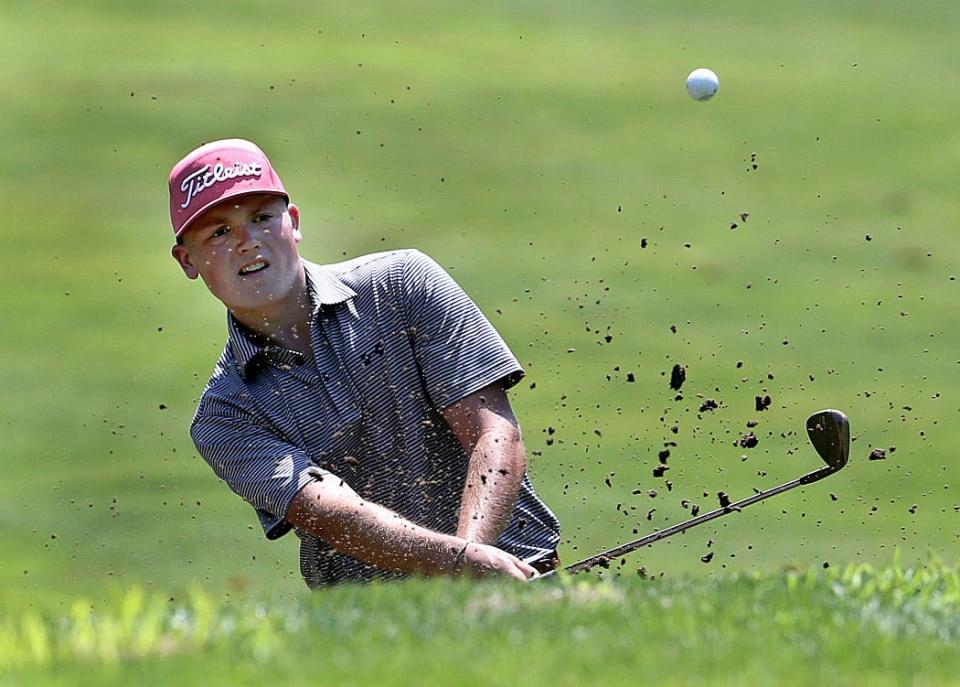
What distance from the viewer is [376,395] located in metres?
5.62

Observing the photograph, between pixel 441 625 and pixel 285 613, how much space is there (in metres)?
0.41

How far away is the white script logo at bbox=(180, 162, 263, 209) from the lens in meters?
5.58

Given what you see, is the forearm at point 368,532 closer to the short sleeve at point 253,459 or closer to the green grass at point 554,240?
the short sleeve at point 253,459

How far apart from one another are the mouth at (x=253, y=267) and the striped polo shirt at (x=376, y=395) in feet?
0.56

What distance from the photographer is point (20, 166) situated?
52.9ft

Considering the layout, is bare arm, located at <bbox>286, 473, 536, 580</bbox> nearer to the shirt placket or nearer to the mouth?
the shirt placket

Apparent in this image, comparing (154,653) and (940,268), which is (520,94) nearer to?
(940,268)

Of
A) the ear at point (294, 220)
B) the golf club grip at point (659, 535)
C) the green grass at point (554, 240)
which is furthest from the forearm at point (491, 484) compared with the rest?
the green grass at point (554, 240)

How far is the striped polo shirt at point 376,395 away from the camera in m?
5.56

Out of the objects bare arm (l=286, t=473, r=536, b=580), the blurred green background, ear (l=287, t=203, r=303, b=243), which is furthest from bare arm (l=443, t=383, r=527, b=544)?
the blurred green background

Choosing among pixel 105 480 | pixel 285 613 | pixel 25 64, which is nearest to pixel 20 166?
pixel 25 64

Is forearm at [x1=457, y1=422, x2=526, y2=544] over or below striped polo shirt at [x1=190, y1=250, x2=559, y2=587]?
below

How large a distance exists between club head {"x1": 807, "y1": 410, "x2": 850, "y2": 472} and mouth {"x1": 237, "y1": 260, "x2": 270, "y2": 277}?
5.91ft

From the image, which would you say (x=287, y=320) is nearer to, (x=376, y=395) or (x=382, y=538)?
(x=376, y=395)
